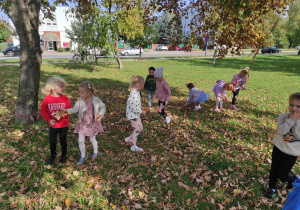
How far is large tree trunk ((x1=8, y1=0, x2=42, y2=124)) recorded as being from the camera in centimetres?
513

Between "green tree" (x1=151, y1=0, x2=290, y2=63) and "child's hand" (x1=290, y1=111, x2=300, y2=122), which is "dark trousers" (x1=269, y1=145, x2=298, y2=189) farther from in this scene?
"green tree" (x1=151, y1=0, x2=290, y2=63)

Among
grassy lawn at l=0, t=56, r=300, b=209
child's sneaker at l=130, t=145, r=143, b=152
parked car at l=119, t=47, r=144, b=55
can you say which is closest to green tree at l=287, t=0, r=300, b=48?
parked car at l=119, t=47, r=144, b=55

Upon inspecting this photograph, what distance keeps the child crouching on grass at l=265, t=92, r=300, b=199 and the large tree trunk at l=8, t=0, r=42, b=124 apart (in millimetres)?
5883

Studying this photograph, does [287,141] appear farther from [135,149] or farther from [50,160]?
[50,160]

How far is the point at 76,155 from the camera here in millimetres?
4648

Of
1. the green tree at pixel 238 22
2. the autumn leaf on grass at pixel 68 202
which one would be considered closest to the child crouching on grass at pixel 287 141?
the green tree at pixel 238 22

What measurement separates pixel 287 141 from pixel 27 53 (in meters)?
6.31

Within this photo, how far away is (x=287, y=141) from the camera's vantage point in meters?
3.03

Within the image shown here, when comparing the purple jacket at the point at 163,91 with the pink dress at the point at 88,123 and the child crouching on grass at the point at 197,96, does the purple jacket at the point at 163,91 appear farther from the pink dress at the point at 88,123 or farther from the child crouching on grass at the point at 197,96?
the pink dress at the point at 88,123

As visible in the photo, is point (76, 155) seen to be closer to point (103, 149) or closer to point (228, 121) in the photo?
point (103, 149)

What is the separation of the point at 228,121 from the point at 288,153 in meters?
3.98

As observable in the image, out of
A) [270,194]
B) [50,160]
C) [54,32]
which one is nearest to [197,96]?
[270,194]

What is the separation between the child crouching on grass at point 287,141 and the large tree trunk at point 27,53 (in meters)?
5.88

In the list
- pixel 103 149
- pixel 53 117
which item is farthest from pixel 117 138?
pixel 53 117
